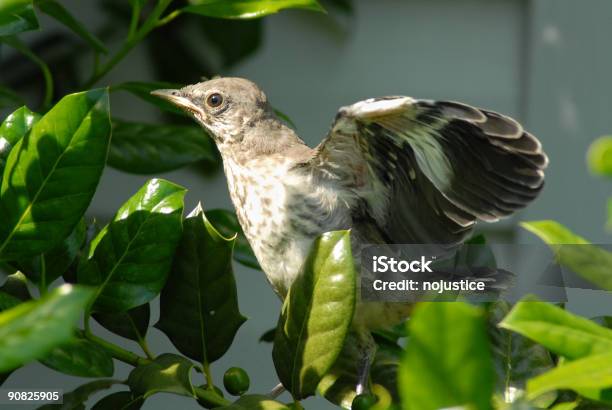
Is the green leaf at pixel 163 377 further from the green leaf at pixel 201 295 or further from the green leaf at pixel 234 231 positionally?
the green leaf at pixel 234 231

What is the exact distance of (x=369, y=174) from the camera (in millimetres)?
973

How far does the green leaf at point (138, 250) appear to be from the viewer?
796 millimetres

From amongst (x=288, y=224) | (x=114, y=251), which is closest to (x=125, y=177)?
(x=288, y=224)

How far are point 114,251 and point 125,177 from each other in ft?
4.46

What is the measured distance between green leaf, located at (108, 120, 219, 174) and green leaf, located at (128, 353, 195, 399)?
453 millimetres

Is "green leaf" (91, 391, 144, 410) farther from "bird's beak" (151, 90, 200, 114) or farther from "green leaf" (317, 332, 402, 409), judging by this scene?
"bird's beak" (151, 90, 200, 114)

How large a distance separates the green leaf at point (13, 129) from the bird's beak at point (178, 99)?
35 centimetres

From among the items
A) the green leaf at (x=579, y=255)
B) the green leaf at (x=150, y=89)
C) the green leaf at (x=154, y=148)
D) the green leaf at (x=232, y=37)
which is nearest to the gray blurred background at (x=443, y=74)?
the green leaf at (x=232, y=37)

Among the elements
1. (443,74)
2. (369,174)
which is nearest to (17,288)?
(369,174)

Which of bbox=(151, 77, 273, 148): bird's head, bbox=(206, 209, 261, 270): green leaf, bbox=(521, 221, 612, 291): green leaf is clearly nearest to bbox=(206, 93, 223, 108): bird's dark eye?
bbox=(151, 77, 273, 148): bird's head

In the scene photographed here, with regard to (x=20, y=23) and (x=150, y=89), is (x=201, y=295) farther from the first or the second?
(x=150, y=89)

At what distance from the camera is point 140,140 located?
1.25 meters

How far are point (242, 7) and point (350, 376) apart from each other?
0.41 m

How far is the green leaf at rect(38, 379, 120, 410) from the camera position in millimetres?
838
